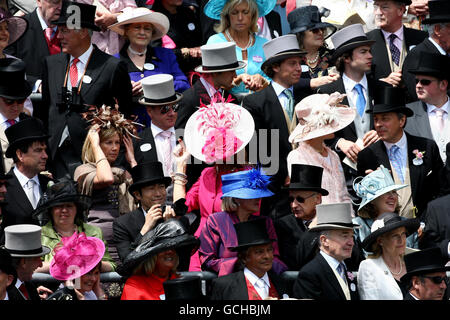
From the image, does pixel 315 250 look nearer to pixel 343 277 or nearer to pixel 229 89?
pixel 343 277

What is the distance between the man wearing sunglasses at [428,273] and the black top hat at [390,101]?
2332 millimetres

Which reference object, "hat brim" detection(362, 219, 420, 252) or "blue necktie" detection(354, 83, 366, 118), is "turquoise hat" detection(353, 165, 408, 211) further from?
"blue necktie" detection(354, 83, 366, 118)

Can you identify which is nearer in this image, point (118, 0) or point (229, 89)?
point (229, 89)

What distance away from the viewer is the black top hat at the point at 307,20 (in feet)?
49.8

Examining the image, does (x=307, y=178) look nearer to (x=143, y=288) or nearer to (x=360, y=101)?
(x=360, y=101)

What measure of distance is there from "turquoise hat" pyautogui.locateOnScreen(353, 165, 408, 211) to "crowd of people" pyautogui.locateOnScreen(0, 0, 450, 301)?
2cm

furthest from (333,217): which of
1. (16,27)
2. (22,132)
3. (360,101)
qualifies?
(16,27)

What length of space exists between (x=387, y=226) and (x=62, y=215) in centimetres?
300

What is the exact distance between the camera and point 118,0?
15.3 m

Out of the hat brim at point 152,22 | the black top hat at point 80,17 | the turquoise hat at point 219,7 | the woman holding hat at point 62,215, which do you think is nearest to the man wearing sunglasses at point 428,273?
the woman holding hat at point 62,215

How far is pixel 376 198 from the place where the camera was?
12461mm

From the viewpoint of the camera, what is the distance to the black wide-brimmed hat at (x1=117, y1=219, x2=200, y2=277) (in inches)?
437
